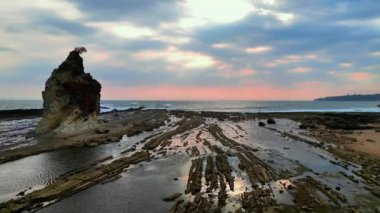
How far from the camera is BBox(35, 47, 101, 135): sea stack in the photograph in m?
52.0

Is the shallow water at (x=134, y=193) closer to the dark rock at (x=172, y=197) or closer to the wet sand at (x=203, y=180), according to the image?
the wet sand at (x=203, y=180)

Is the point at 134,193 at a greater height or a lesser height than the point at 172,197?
lesser

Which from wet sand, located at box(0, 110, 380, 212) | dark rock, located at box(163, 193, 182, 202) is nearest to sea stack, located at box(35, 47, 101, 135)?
wet sand, located at box(0, 110, 380, 212)

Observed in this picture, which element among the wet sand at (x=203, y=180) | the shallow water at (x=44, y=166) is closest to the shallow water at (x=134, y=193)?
the wet sand at (x=203, y=180)

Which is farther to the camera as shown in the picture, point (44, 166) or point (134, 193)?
point (44, 166)

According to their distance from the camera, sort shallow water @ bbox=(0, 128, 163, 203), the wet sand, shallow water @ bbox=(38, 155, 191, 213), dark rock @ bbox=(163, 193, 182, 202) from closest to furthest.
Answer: shallow water @ bbox=(38, 155, 191, 213), the wet sand, dark rock @ bbox=(163, 193, 182, 202), shallow water @ bbox=(0, 128, 163, 203)

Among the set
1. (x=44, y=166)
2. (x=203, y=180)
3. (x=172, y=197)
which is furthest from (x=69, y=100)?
(x=172, y=197)

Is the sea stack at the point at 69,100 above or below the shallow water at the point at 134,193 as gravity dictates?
above

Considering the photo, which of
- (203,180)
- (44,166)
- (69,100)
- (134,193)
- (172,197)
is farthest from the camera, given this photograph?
(69,100)

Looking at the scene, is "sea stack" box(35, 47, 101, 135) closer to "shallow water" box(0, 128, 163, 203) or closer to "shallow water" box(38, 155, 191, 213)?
"shallow water" box(0, 128, 163, 203)

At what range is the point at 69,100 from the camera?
5319cm

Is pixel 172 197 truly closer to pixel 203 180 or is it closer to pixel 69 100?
pixel 203 180

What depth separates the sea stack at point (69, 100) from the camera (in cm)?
5203

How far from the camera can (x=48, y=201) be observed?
71.7 ft
